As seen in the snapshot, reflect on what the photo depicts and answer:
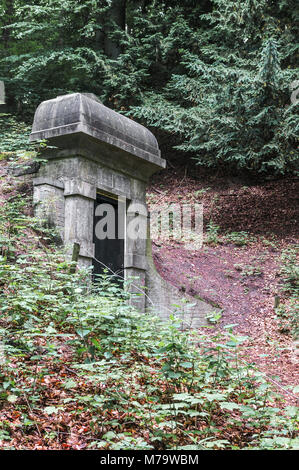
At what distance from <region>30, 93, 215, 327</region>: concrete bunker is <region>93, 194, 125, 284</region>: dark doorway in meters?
0.02

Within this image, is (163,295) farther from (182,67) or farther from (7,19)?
Result: (7,19)

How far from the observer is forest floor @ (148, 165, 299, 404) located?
8.23 metres

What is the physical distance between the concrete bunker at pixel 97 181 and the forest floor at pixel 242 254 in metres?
1.05

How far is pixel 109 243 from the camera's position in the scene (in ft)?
26.8

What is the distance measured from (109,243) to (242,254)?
4954mm

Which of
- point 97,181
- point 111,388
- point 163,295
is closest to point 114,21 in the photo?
point 97,181

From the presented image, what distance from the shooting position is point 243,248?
495 inches

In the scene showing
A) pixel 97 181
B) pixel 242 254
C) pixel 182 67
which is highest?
pixel 182 67

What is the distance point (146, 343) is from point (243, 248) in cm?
778

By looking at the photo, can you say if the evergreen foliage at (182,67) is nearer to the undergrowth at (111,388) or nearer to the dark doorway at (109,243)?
the dark doorway at (109,243)

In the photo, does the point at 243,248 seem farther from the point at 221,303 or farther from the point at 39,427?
the point at 39,427

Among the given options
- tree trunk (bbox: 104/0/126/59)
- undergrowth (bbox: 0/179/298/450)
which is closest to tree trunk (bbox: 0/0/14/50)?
tree trunk (bbox: 104/0/126/59)

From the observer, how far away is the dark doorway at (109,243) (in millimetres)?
7883

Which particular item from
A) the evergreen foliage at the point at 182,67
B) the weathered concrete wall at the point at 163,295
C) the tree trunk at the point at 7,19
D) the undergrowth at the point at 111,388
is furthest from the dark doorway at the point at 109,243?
the tree trunk at the point at 7,19
